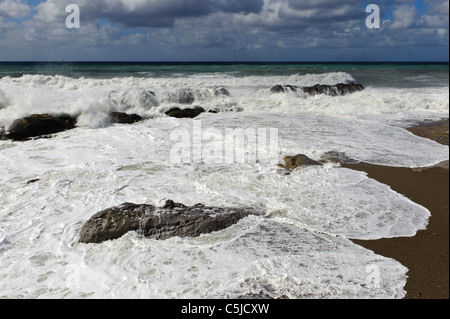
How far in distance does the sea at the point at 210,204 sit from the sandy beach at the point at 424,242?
5.6 inches

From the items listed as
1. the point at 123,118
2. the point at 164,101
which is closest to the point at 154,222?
the point at 123,118

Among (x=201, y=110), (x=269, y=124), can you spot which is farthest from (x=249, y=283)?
(x=201, y=110)

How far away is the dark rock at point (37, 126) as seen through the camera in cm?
989

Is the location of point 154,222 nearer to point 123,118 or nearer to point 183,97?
point 123,118

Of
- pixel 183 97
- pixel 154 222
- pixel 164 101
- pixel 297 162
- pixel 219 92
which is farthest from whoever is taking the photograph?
pixel 219 92

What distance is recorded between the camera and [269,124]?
11625 millimetres

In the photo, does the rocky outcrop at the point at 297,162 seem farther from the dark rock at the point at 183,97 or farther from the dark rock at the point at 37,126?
the dark rock at the point at 183,97

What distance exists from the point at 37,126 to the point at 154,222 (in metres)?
8.09

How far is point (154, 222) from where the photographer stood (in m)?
4.27

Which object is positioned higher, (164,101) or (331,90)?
(331,90)
